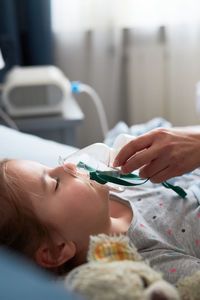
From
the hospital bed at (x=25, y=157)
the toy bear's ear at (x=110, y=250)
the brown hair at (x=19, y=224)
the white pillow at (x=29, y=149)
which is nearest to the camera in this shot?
the hospital bed at (x=25, y=157)

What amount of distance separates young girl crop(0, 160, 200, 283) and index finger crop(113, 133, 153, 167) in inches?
4.5

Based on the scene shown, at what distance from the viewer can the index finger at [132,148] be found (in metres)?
0.98

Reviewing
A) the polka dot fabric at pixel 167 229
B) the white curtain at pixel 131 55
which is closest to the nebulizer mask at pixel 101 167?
the polka dot fabric at pixel 167 229

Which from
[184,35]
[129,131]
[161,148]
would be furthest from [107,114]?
[161,148]

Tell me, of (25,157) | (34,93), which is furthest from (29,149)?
(34,93)

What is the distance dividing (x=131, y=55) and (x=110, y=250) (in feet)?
5.47

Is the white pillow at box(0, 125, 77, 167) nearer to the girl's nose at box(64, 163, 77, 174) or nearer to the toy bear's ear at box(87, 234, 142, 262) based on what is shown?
the girl's nose at box(64, 163, 77, 174)

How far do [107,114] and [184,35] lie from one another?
59cm

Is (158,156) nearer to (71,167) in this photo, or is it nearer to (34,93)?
(71,167)

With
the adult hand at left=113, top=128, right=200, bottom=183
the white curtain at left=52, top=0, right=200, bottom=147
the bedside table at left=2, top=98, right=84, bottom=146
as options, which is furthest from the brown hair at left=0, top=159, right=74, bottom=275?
the white curtain at left=52, top=0, right=200, bottom=147

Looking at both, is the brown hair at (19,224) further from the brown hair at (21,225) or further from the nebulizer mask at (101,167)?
the nebulizer mask at (101,167)

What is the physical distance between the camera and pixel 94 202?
104cm

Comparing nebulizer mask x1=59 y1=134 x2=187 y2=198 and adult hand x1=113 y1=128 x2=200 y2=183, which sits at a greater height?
adult hand x1=113 y1=128 x2=200 y2=183

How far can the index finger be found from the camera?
982mm
